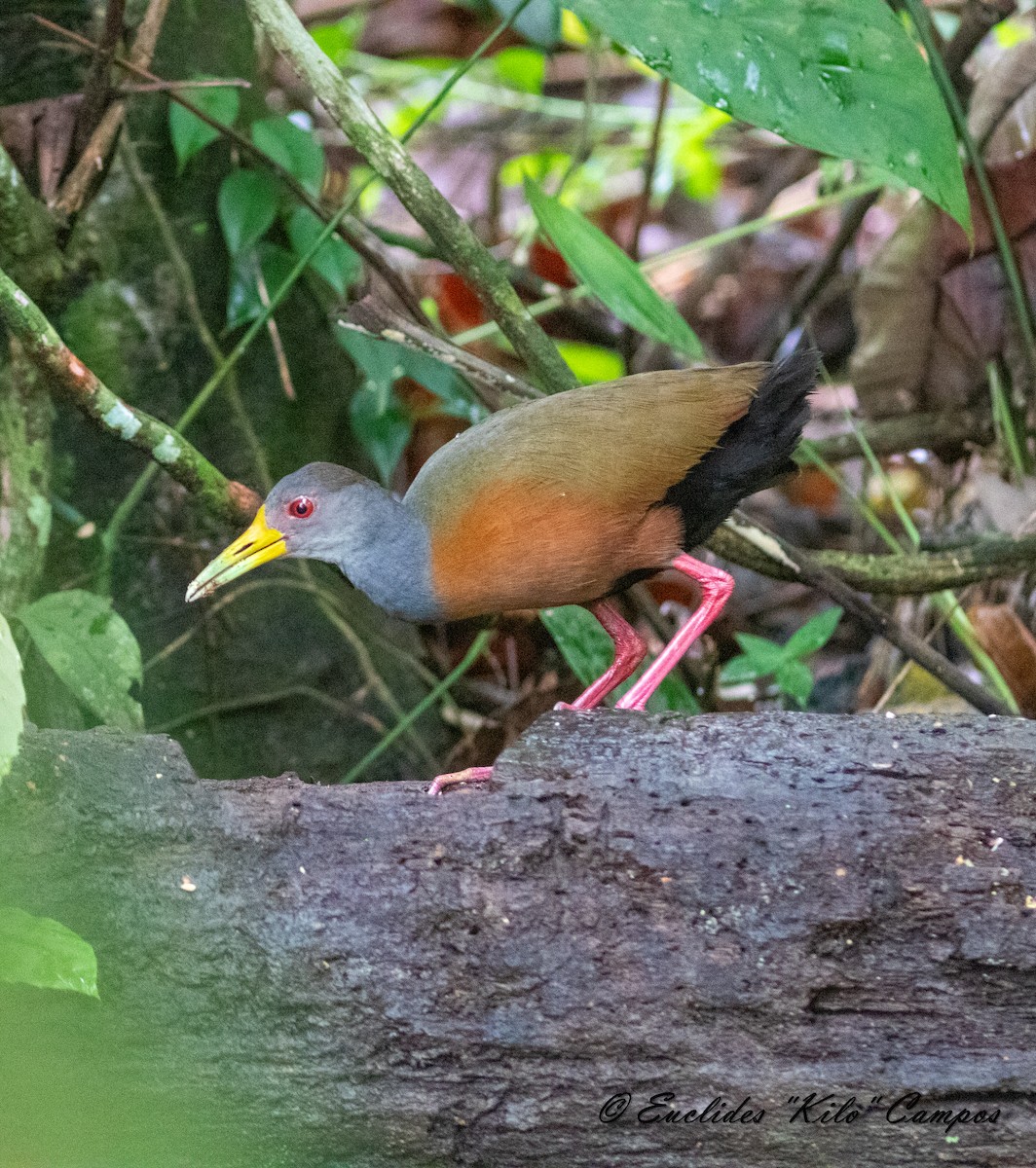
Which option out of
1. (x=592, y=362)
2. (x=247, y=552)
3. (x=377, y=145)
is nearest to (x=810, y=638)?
(x=247, y=552)

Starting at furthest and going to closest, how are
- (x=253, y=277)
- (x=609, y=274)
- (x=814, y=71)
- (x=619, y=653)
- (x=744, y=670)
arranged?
(x=253, y=277), (x=744, y=670), (x=619, y=653), (x=609, y=274), (x=814, y=71)

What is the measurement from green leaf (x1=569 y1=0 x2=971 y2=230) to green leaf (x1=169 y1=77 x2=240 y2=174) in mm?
1464

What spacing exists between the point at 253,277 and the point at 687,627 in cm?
180

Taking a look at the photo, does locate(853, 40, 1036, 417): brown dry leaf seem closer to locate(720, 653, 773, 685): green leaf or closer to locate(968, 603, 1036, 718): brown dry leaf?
locate(968, 603, 1036, 718): brown dry leaf

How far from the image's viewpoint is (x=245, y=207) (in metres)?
3.62

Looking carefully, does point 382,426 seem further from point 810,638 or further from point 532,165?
point 532,165

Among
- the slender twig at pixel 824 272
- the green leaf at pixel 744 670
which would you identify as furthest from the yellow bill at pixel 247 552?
the slender twig at pixel 824 272

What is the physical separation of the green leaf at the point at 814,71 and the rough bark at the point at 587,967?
1098 millimetres

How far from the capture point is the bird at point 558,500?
257 centimetres

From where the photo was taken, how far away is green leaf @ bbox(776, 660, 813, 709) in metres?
3.30

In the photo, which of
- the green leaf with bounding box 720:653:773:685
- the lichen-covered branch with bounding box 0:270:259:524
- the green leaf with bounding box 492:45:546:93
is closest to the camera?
the lichen-covered branch with bounding box 0:270:259:524

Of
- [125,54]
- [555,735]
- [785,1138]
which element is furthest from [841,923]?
[125,54]

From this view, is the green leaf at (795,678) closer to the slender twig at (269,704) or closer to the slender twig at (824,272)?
the slender twig at (269,704)

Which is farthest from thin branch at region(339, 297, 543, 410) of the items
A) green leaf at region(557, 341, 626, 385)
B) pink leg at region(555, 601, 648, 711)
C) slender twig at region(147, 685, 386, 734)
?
green leaf at region(557, 341, 626, 385)
